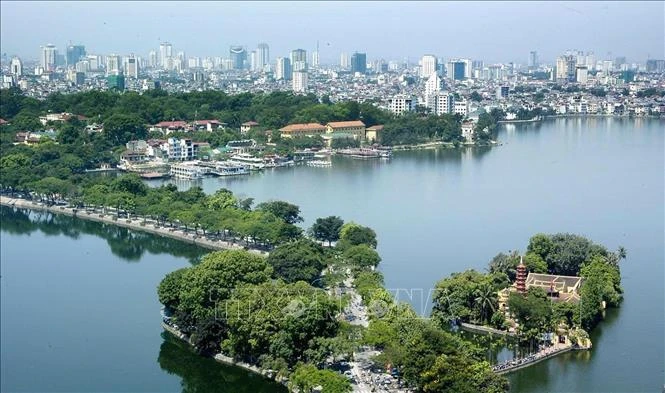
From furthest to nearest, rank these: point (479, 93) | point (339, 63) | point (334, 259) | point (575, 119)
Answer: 1. point (339, 63)
2. point (479, 93)
3. point (575, 119)
4. point (334, 259)

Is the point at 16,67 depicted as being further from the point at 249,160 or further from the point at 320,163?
the point at 320,163

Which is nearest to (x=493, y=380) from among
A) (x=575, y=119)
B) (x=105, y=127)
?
(x=105, y=127)

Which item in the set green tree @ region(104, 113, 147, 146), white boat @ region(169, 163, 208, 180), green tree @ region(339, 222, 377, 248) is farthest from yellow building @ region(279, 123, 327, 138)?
green tree @ region(339, 222, 377, 248)

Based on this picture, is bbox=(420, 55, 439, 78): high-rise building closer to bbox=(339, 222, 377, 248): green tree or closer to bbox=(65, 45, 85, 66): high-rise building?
bbox=(65, 45, 85, 66): high-rise building

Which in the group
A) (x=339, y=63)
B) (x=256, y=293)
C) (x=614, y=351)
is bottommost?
(x=614, y=351)

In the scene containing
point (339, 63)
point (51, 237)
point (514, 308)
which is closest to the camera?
point (514, 308)

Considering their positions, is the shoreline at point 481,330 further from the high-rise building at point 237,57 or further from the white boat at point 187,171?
the high-rise building at point 237,57

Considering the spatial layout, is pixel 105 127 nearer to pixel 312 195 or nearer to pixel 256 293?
pixel 312 195
